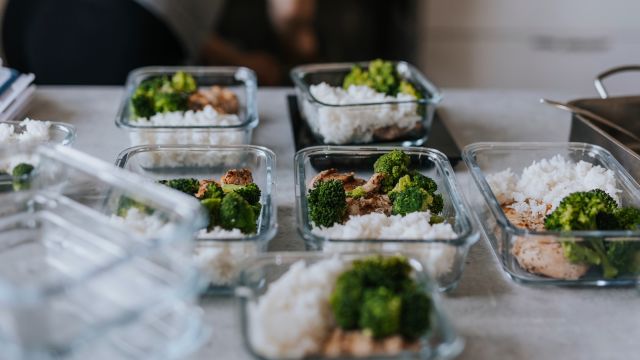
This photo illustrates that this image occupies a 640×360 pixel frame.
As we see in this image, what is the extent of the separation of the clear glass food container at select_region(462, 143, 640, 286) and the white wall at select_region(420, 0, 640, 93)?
226 cm

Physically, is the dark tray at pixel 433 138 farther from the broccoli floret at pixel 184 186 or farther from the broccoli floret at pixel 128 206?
the broccoli floret at pixel 128 206

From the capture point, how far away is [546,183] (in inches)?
62.0

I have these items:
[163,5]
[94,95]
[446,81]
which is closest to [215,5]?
[163,5]

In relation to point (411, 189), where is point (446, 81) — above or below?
below

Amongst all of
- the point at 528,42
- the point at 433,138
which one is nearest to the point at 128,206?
the point at 433,138

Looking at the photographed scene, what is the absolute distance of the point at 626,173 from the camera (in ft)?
5.19

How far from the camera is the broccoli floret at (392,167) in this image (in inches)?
61.1

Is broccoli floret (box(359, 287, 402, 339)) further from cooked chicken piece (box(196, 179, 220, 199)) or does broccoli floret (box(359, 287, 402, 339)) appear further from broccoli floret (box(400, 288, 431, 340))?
cooked chicken piece (box(196, 179, 220, 199))

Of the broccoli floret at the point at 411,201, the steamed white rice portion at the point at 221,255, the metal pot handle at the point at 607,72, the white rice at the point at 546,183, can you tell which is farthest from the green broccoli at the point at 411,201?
the metal pot handle at the point at 607,72

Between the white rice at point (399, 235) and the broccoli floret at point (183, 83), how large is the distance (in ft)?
2.48

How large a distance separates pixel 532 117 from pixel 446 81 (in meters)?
1.86

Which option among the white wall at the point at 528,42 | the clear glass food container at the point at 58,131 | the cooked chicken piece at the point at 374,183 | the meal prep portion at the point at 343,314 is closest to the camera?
the meal prep portion at the point at 343,314

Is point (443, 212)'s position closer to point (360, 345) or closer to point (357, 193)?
point (357, 193)

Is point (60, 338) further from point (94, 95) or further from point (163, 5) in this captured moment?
point (163, 5)
